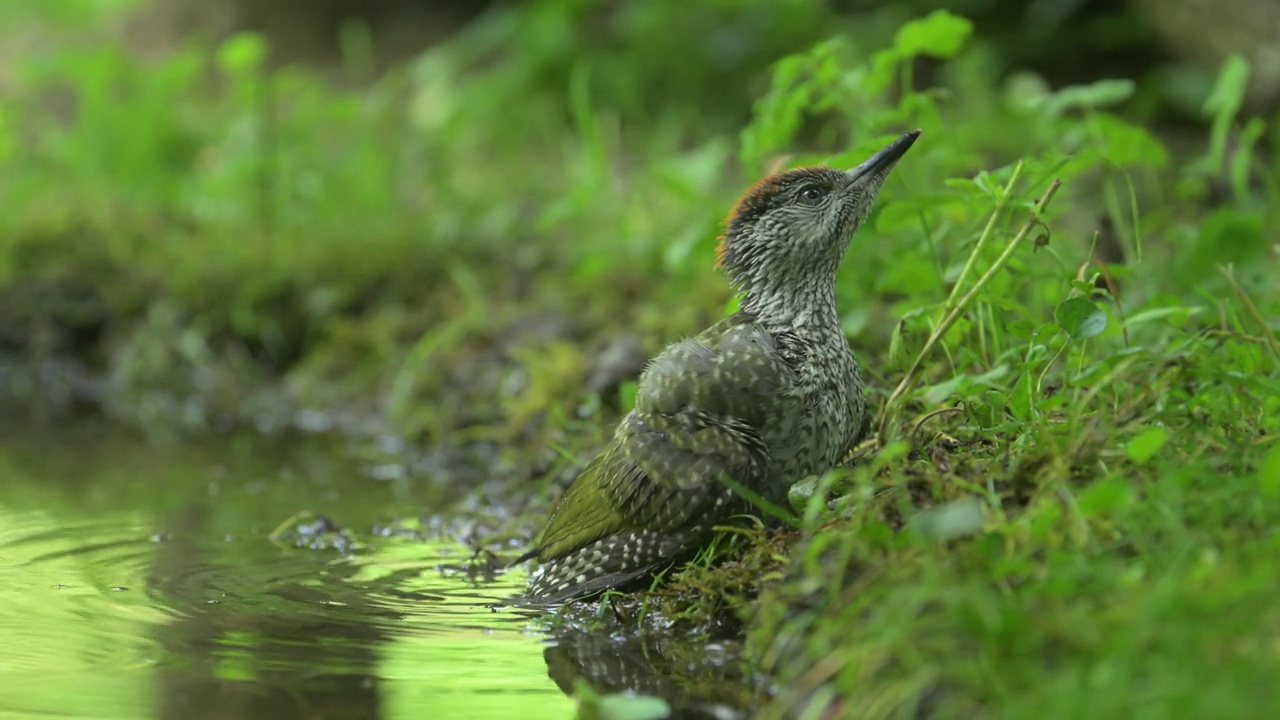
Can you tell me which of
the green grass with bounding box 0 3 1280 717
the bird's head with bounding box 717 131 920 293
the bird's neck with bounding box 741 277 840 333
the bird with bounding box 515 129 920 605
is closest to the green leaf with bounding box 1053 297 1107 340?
the green grass with bounding box 0 3 1280 717

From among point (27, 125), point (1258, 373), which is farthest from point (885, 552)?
point (27, 125)

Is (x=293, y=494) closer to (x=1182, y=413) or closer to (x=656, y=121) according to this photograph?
(x=1182, y=413)

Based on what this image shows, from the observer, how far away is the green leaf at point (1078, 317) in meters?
3.61

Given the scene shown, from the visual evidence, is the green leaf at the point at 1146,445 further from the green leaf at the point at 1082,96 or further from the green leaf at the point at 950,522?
the green leaf at the point at 1082,96

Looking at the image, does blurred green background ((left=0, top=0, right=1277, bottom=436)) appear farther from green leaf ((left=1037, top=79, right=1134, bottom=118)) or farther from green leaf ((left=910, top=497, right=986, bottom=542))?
green leaf ((left=910, top=497, right=986, bottom=542))

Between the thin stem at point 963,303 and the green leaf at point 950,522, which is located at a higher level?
the thin stem at point 963,303

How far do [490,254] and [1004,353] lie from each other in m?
4.16

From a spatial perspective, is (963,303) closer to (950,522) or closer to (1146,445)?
(1146,445)

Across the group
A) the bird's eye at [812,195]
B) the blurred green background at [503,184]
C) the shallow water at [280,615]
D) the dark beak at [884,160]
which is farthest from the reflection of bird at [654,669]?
the blurred green background at [503,184]

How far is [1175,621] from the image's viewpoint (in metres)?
2.63

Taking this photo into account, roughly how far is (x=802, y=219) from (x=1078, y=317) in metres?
0.96

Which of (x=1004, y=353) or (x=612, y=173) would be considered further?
(x=612, y=173)

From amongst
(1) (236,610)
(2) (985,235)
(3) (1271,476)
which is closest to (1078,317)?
(2) (985,235)

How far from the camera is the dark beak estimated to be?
4262 mm
